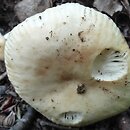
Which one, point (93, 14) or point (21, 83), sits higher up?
point (93, 14)

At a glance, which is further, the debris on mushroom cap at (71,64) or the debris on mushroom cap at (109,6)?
the debris on mushroom cap at (109,6)

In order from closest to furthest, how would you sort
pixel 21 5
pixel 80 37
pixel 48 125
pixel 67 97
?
pixel 80 37 → pixel 67 97 → pixel 48 125 → pixel 21 5

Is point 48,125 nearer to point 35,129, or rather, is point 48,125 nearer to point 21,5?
point 35,129

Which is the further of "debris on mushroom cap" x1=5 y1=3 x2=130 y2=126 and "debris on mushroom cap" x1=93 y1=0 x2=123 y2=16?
"debris on mushroom cap" x1=93 y1=0 x2=123 y2=16

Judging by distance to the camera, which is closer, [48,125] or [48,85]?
[48,85]

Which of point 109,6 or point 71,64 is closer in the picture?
point 71,64

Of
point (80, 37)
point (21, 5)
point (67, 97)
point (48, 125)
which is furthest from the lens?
point (21, 5)

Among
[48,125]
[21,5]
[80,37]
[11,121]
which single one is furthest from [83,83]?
[21,5]

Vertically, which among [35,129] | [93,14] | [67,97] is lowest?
[35,129]
